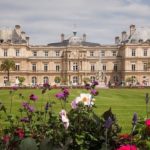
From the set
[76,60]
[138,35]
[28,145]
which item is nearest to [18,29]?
[76,60]

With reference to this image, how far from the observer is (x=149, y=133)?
17.4 ft

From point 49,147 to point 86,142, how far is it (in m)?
1.19

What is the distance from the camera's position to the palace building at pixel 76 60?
8712cm

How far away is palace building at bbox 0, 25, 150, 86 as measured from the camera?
8712 centimetres

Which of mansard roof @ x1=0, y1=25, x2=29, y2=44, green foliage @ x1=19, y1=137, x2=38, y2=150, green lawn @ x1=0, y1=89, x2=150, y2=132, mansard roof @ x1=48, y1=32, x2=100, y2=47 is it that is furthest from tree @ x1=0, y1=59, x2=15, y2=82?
green foliage @ x1=19, y1=137, x2=38, y2=150

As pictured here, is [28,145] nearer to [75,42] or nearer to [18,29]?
[18,29]

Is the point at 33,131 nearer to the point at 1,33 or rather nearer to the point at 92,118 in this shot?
the point at 92,118

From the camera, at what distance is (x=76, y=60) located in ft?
289

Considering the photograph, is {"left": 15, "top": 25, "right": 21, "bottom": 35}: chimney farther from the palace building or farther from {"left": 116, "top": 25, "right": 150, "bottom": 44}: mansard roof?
{"left": 116, "top": 25, "right": 150, "bottom": 44}: mansard roof

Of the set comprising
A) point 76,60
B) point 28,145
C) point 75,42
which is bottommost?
point 28,145

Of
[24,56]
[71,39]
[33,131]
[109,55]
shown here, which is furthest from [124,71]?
[33,131]

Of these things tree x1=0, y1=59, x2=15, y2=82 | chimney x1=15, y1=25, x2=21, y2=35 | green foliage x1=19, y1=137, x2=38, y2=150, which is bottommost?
green foliage x1=19, y1=137, x2=38, y2=150

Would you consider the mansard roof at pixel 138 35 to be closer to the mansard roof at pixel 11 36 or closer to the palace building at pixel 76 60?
the palace building at pixel 76 60

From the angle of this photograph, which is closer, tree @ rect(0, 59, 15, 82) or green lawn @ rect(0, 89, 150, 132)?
green lawn @ rect(0, 89, 150, 132)
